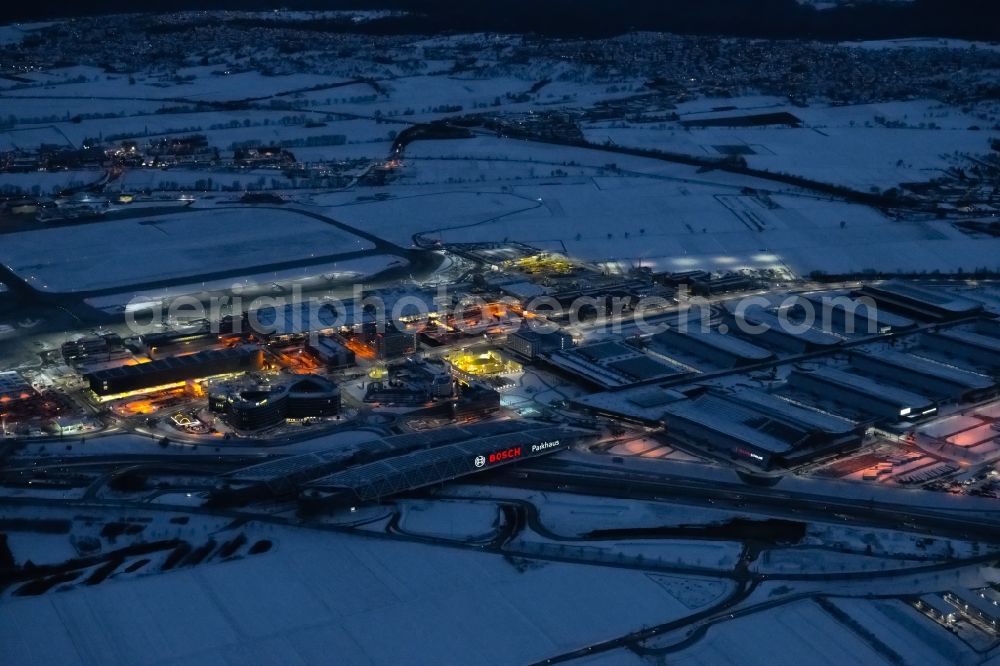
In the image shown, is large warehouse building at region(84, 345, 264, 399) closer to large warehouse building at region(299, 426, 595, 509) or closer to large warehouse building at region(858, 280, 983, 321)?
large warehouse building at region(299, 426, 595, 509)

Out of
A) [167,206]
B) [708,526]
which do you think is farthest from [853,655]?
Result: [167,206]

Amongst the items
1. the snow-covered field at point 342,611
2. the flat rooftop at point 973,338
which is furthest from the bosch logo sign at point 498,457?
the flat rooftop at point 973,338

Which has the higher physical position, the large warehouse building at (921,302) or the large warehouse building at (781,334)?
the large warehouse building at (921,302)

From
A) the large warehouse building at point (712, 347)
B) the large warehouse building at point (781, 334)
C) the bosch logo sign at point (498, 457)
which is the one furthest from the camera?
the large warehouse building at point (781, 334)

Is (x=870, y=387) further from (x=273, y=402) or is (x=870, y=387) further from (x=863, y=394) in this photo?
(x=273, y=402)

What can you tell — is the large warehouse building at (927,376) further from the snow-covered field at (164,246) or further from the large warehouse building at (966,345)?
the snow-covered field at (164,246)

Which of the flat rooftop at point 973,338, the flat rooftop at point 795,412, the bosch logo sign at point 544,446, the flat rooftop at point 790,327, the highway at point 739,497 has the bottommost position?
the highway at point 739,497

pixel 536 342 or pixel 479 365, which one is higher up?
pixel 536 342

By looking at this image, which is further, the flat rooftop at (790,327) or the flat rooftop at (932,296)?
the flat rooftop at (932,296)

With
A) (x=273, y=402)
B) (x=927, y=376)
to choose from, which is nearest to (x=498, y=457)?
(x=273, y=402)

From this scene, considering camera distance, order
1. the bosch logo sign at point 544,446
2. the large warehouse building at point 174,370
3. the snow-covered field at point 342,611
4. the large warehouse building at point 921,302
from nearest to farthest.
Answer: the snow-covered field at point 342,611 < the bosch logo sign at point 544,446 < the large warehouse building at point 174,370 < the large warehouse building at point 921,302
